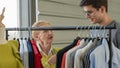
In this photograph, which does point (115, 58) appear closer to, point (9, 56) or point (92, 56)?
point (92, 56)

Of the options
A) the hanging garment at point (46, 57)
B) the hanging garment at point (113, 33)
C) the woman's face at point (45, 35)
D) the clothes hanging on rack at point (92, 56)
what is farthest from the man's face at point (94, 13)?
the hanging garment at point (46, 57)

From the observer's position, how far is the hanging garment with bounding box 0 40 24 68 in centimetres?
190

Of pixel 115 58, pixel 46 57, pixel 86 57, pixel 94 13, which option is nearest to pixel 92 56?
pixel 86 57

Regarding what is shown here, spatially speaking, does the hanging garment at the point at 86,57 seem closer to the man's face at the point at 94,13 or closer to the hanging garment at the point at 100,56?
the hanging garment at the point at 100,56


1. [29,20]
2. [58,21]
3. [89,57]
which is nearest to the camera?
[89,57]

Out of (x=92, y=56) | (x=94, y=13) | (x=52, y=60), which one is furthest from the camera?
(x=52, y=60)

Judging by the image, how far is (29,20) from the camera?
3.82 meters

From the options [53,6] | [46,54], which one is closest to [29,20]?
[53,6]

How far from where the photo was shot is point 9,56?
197 cm

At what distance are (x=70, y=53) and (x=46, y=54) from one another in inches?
23.4

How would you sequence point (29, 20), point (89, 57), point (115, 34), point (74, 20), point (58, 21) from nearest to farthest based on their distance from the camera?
point (89, 57) → point (115, 34) → point (29, 20) → point (58, 21) → point (74, 20)

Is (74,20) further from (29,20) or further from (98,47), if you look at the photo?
(98,47)

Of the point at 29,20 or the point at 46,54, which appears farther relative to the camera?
the point at 29,20

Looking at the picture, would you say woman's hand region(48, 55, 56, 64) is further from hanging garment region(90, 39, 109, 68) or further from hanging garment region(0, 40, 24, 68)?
hanging garment region(90, 39, 109, 68)
